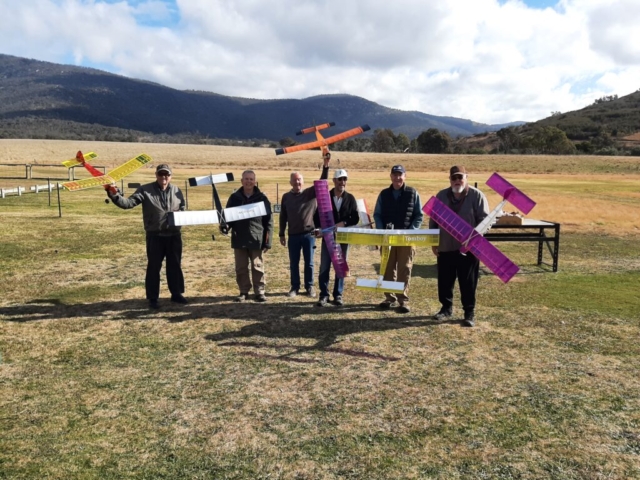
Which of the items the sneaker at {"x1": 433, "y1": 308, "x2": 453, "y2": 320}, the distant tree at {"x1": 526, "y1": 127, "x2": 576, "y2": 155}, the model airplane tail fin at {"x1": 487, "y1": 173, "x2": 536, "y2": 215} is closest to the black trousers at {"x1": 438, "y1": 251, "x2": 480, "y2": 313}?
the sneaker at {"x1": 433, "y1": 308, "x2": 453, "y2": 320}

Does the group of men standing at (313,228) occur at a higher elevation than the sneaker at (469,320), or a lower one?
higher

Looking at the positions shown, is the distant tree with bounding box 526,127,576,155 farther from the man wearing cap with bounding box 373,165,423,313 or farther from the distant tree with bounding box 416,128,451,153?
the man wearing cap with bounding box 373,165,423,313

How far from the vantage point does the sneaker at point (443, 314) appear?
Answer: 6.59 meters

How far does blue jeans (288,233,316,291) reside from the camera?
24.5 feet

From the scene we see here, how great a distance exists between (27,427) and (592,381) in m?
5.40

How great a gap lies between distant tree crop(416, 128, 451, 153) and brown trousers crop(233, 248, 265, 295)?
95484 millimetres

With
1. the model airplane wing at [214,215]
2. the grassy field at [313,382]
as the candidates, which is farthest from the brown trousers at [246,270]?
the model airplane wing at [214,215]

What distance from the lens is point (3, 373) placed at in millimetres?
4773

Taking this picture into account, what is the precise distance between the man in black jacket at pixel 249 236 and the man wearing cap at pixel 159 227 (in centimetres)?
83

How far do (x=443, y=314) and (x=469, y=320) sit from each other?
0.40 meters

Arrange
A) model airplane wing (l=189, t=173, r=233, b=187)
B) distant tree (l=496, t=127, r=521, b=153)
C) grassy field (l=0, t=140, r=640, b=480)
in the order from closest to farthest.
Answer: grassy field (l=0, t=140, r=640, b=480)
model airplane wing (l=189, t=173, r=233, b=187)
distant tree (l=496, t=127, r=521, b=153)

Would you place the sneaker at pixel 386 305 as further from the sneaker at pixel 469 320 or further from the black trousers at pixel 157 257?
the black trousers at pixel 157 257

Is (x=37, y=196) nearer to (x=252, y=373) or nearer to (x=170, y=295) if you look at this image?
(x=170, y=295)

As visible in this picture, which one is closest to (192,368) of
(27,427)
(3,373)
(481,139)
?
(27,427)
